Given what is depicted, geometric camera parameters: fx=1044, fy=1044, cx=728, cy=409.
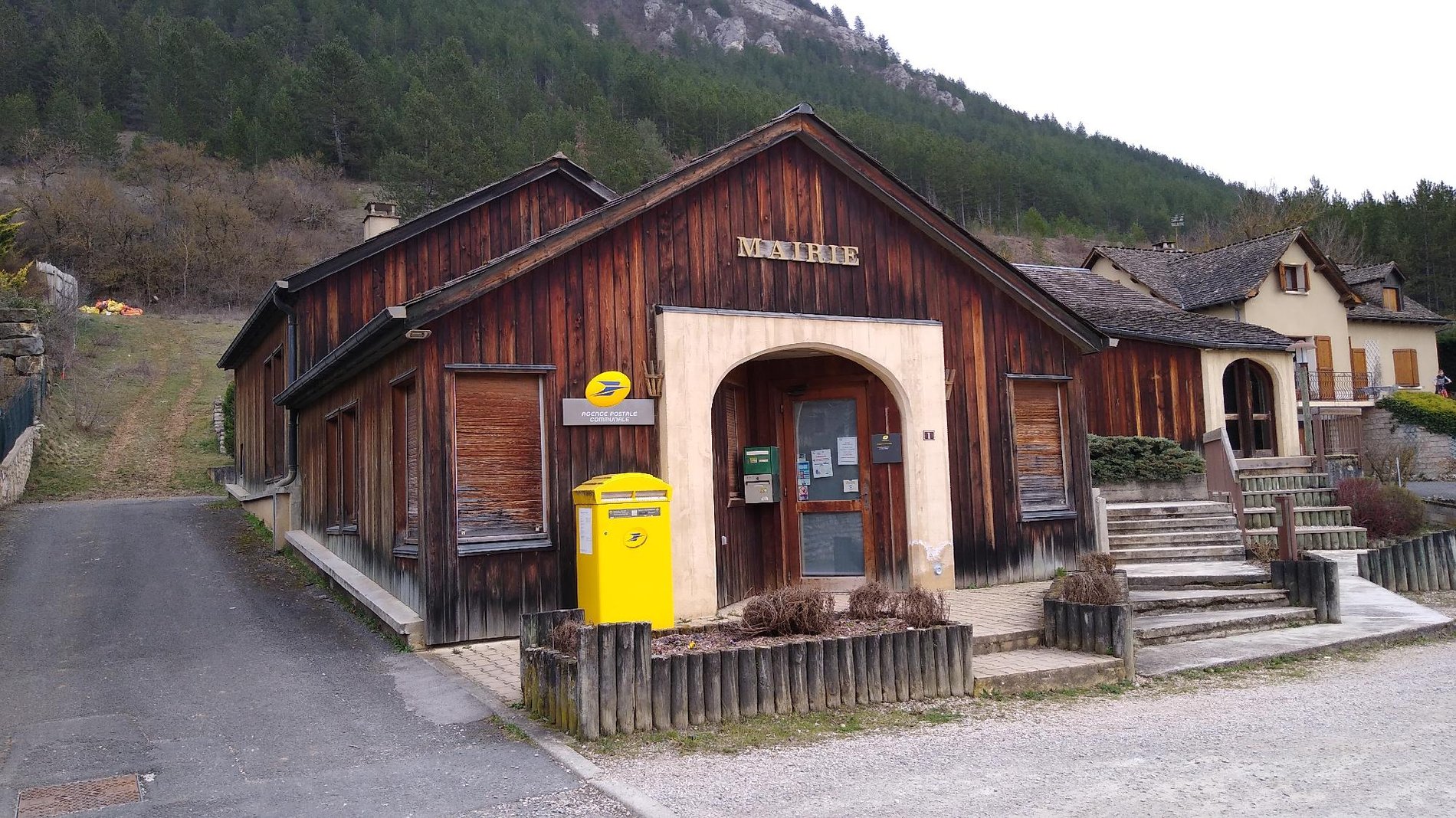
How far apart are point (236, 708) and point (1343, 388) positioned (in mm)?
36168

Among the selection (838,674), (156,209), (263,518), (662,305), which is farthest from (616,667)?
(156,209)

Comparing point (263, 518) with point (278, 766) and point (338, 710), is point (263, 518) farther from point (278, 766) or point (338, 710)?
point (278, 766)

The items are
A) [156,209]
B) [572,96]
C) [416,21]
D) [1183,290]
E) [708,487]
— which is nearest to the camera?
[708,487]

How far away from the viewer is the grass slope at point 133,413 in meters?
26.5

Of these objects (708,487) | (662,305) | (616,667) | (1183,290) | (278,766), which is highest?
(1183,290)

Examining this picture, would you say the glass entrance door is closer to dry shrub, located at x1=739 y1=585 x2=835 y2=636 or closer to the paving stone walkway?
the paving stone walkway

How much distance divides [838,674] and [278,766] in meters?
3.69

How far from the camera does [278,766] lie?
6234 millimetres

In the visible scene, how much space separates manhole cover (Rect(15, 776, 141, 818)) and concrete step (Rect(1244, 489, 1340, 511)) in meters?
15.6

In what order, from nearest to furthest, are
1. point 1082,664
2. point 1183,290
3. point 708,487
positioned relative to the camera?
1. point 1082,664
2. point 708,487
3. point 1183,290

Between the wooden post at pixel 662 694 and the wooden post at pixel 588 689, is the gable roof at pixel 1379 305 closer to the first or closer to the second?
the wooden post at pixel 662 694

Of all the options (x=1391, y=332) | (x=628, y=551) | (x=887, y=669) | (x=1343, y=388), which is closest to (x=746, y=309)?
(x=628, y=551)

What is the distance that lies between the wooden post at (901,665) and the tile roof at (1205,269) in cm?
2792

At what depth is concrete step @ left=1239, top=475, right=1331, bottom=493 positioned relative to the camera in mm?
17297
